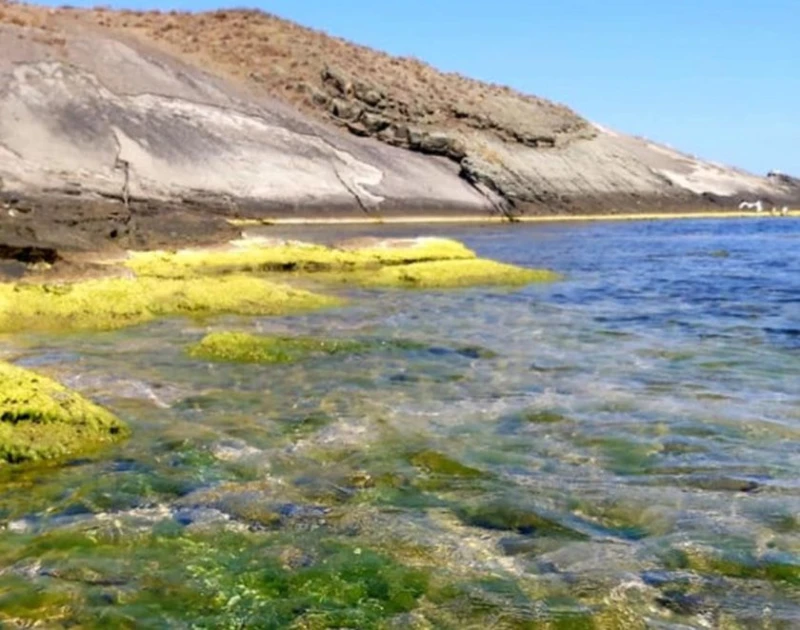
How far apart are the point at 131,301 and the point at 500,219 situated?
45609 millimetres

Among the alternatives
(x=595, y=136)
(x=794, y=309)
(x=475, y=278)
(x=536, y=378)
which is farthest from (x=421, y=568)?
(x=595, y=136)

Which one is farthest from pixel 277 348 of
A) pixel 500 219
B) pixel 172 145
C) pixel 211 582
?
pixel 500 219

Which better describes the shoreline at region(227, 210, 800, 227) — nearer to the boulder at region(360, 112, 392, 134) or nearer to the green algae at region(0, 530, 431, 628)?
the boulder at region(360, 112, 392, 134)

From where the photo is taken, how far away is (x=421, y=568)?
603 cm

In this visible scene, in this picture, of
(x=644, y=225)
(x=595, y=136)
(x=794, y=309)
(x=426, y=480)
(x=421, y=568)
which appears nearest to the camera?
(x=421, y=568)

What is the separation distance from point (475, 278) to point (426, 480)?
1746 cm

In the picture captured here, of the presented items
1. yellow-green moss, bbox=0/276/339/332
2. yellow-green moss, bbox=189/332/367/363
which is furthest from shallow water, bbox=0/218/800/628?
yellow-green moss, bbox=0/276/339/332

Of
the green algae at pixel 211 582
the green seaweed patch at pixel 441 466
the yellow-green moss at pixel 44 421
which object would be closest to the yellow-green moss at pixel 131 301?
the yellow-green moss at pixel 44 421

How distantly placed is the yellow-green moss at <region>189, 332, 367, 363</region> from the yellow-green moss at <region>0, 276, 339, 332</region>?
321cm

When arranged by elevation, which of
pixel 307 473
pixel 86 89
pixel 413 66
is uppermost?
pixel 413 66

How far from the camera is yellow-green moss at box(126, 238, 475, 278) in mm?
23328

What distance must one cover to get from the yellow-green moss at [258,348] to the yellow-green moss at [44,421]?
391cm

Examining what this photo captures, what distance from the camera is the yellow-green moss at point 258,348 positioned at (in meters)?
13.0

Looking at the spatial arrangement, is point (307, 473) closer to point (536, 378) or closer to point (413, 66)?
point (536, 378)
